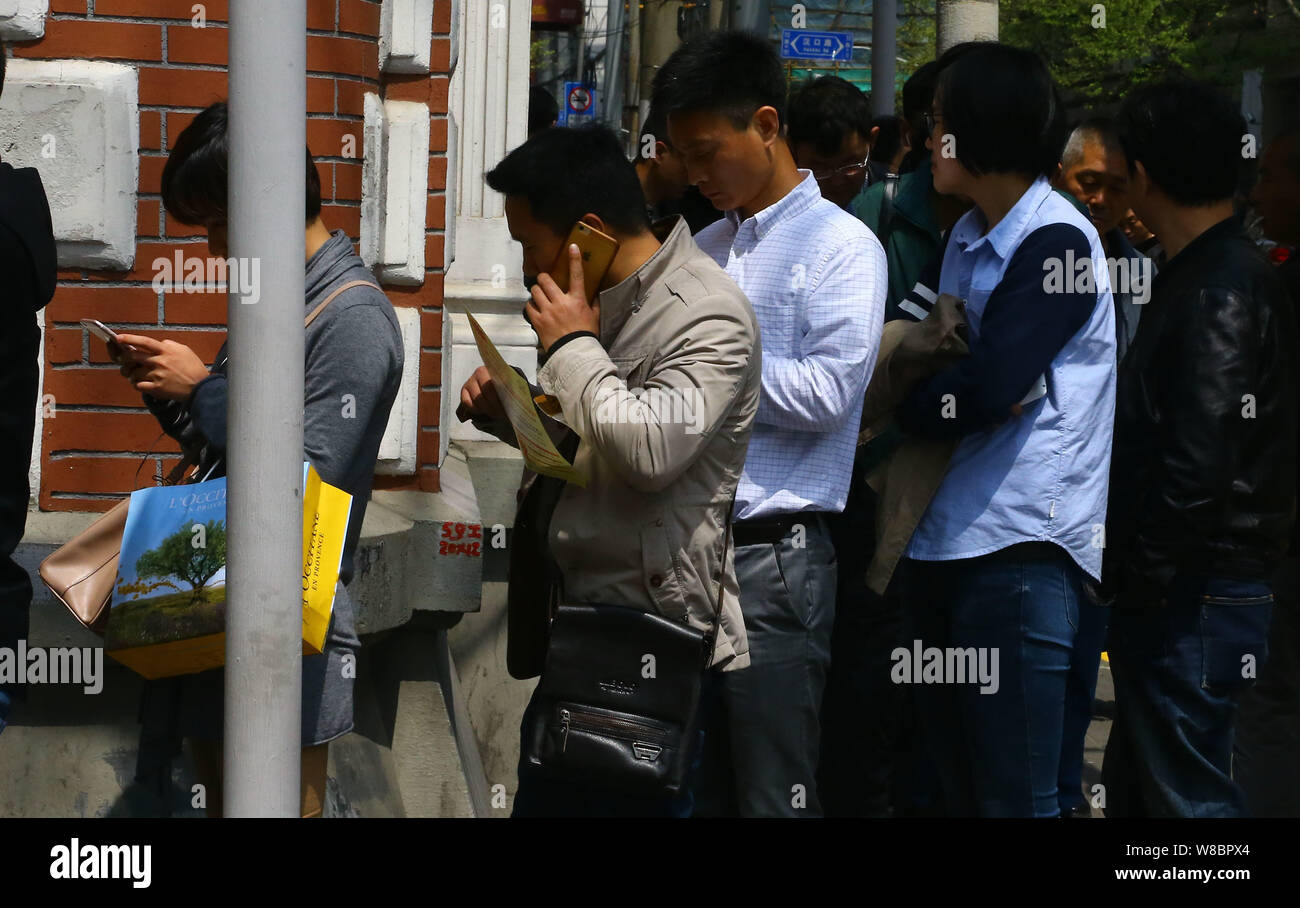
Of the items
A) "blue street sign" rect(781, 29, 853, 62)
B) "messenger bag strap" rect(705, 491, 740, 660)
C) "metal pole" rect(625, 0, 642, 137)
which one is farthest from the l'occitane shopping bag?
"metal pole" rect(625, 0, 642, 137)

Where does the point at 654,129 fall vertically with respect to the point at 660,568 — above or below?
above

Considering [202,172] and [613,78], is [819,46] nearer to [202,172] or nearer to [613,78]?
[202,172]

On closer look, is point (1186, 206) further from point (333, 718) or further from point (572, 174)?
point (333, 718)

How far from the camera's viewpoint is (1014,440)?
304 cm

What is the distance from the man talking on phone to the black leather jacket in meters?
0.98

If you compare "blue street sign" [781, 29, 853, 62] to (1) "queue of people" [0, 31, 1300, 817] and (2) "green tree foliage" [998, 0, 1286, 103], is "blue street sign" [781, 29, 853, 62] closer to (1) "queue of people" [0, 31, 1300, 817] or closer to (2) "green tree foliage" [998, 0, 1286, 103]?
(1) "queue of people" [0, 31, 1300, 817]

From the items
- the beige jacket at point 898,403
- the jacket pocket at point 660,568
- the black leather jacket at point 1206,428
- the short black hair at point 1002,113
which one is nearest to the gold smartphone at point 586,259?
the jacket pocket at point 660,568

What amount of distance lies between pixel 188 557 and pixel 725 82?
1.45 metres

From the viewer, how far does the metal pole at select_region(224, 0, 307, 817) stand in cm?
198

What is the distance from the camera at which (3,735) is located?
376 centimetres

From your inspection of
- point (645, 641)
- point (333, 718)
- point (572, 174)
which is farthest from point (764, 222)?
point (333, 718)

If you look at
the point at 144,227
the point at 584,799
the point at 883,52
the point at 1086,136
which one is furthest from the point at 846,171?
the point at 883,52
